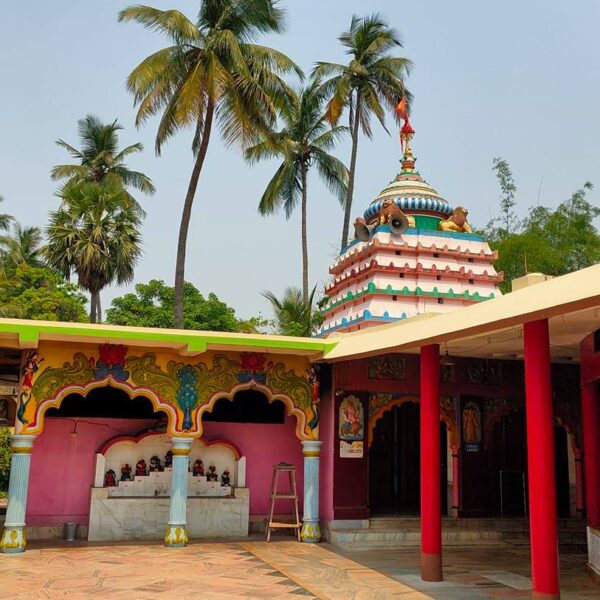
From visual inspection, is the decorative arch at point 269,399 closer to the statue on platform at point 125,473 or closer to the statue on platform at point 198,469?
the statue on platform at point 198,469

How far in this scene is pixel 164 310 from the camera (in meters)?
30.6

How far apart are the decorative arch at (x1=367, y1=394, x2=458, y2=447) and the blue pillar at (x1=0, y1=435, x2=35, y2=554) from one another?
5197mm

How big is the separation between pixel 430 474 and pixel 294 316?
18.1 metres

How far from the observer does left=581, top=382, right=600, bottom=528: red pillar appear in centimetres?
812

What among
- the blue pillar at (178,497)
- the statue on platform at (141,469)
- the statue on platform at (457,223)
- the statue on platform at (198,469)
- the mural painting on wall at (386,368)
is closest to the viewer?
the blue pillar at (178,497)

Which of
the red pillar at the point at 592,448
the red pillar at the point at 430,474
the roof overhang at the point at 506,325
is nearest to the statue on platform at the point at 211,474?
the roof overhang at the point at 506,325

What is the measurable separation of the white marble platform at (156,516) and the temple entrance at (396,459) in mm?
2906

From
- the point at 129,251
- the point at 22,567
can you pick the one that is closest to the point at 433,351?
the point at 22,567

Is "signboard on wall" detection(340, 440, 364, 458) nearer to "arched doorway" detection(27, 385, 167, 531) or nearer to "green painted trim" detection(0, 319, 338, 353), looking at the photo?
"green painted trim" detection(0, 319, 338, 353)

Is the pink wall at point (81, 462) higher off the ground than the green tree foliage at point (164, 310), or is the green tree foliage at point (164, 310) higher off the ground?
the green tree foliage at point (164, 310)

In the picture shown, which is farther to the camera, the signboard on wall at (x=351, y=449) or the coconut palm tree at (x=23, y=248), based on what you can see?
the coconut palm tree at (x=23, y=248)

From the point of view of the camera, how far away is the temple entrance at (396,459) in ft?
42.3

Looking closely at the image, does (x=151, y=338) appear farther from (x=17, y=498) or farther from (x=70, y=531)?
(x=70, y=531)

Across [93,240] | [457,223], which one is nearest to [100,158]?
[93,240]
